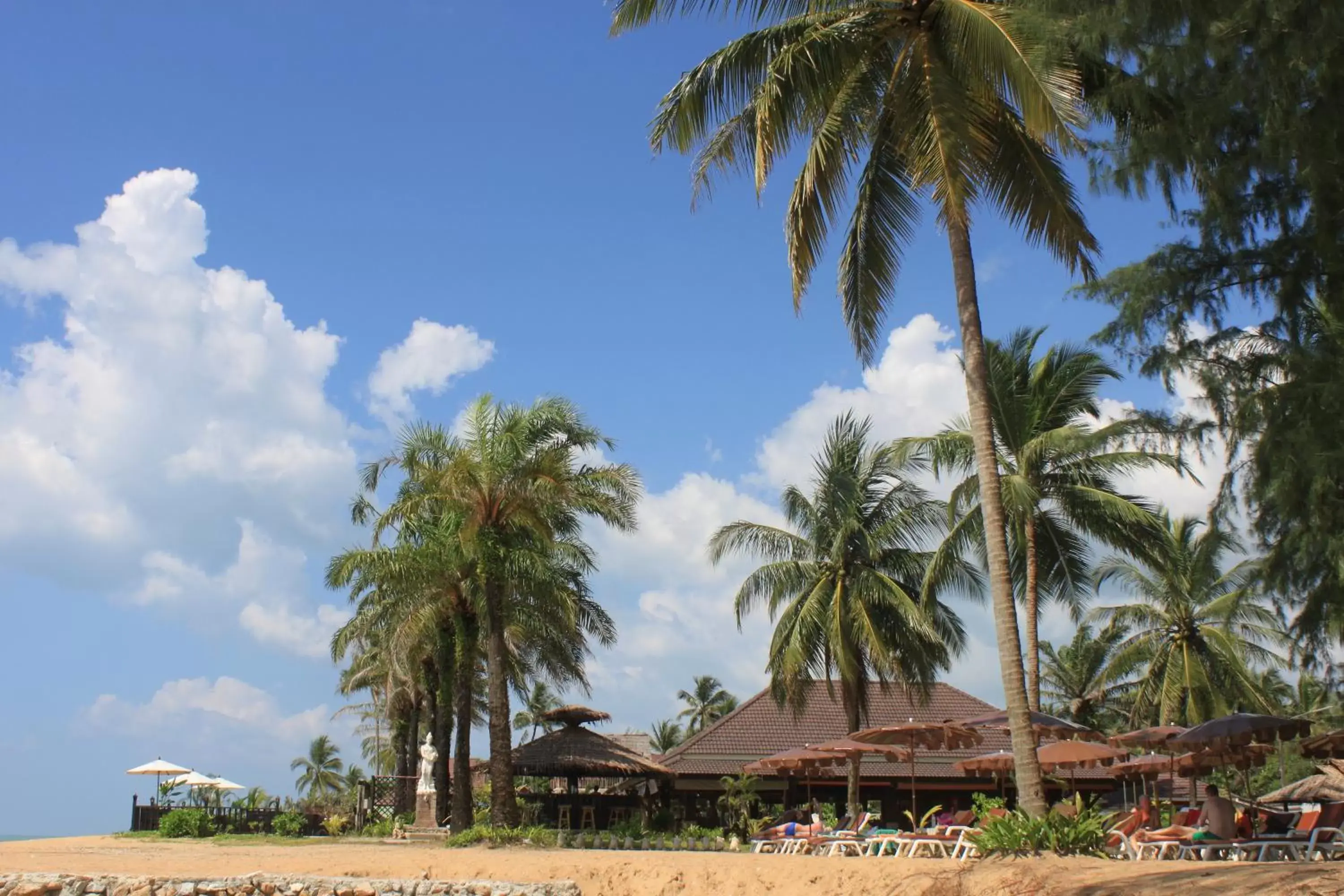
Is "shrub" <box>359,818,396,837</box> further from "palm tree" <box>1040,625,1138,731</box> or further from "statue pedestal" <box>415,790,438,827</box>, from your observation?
"palm tree" <box>1040,625,1138,731</box>

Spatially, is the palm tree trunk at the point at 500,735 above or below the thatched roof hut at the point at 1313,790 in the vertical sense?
above

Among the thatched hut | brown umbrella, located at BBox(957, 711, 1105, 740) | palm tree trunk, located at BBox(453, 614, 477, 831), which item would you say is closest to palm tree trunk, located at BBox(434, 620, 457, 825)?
palm tree trunk, located at BBox(453, 614, 477, 831)

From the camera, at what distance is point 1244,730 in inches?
634

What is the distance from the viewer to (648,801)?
31188 millimetres

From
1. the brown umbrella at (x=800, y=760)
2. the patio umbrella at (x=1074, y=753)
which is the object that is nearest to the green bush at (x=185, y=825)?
the brown umbrella at (x=800, y=760)

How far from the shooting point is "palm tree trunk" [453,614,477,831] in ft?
81.7

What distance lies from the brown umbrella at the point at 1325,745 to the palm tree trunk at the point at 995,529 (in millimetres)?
8116

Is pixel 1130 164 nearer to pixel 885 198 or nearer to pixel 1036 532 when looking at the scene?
pixel 885 198

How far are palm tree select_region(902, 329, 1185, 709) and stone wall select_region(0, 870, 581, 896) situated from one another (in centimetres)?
1086

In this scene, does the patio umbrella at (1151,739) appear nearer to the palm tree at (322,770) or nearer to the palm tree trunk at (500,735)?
the palm tree trunk at (500,735)

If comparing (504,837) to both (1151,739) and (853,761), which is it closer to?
(853,761)

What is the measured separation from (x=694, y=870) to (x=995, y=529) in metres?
6.14

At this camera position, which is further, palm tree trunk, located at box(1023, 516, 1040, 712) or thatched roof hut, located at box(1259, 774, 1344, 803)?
thatched roof hut, located at box(1259, 774, 1344, 803)

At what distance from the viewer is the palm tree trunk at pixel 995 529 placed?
487 inches
